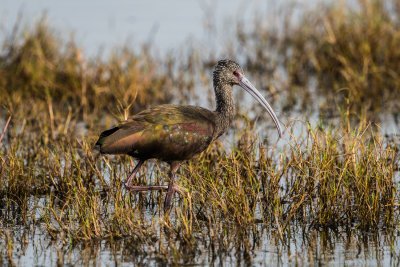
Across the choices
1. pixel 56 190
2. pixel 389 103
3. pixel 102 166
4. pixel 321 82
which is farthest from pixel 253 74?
pixel 56 190

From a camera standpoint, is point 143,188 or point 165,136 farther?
point 143,188

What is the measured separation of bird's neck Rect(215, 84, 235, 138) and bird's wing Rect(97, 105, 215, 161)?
0.24 metres

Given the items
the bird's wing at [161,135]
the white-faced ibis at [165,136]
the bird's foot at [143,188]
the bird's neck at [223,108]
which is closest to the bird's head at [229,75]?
the bird's neck at [223,108]

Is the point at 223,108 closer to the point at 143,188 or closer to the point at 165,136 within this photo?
the point at 165,136

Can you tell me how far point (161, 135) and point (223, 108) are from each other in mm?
824

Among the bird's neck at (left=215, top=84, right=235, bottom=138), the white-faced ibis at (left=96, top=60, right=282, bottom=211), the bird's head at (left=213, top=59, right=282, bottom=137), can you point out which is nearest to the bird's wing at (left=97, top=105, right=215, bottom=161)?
the white-faced ibis at (left=96, top=60, right=282, bottom=211)

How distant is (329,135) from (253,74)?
5782 millimetres

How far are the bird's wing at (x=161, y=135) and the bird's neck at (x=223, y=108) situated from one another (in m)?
0.24

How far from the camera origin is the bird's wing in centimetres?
661

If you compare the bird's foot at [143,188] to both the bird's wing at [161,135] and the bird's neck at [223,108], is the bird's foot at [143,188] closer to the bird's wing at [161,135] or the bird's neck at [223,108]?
the bird's wing at [161,135]

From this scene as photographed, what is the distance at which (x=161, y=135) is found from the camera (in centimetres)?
674

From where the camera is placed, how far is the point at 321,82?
12.2 metres

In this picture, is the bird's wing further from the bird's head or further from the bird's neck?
the bird's head

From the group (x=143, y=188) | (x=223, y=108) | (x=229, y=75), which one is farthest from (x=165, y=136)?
(x=229, y=75)
